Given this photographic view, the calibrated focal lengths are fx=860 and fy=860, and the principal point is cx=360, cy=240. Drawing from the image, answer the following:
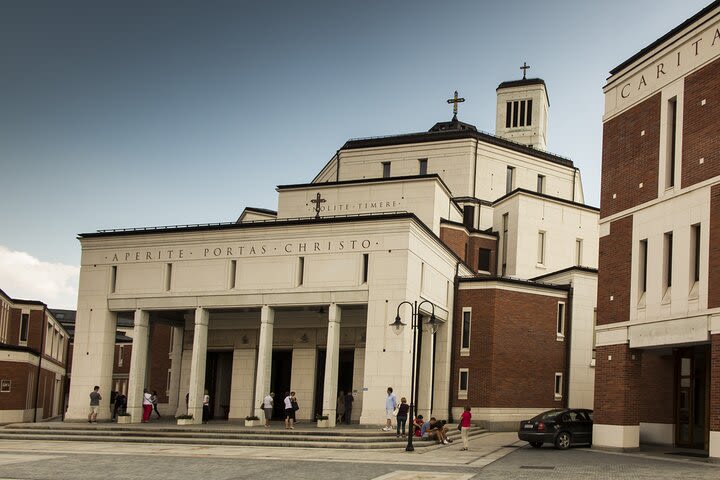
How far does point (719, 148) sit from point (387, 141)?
3211cm

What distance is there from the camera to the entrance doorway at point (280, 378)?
4441 centimetres

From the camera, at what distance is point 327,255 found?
1494 inches

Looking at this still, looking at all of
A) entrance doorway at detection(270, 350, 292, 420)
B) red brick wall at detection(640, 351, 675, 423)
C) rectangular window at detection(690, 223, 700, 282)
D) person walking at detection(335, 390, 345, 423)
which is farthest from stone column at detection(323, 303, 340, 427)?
rectangular window at detection(690, 223, 700, 282)

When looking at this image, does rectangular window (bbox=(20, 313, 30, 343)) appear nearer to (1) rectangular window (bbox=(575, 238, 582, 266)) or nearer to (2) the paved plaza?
(2) the paved plaza

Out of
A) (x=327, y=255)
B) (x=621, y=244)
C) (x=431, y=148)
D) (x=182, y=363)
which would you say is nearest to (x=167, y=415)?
(x=182, y=363)

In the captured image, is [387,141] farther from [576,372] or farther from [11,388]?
[11,388]

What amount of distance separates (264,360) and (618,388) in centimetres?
1531

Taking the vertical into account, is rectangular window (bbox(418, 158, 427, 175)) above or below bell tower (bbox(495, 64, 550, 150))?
below

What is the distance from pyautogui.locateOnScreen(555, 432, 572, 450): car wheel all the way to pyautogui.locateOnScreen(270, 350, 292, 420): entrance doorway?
16.5m

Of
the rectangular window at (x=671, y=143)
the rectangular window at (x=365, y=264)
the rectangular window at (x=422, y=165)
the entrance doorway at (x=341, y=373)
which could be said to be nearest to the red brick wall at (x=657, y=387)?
the rectangular window at (x=671, y=143)

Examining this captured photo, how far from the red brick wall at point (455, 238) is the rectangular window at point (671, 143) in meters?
20.1

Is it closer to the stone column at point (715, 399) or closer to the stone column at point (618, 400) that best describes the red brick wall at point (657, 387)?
the stone column at point (618, 400)

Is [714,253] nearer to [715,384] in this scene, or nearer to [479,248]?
[715,384]

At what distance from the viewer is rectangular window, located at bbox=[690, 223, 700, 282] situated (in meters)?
28.3
